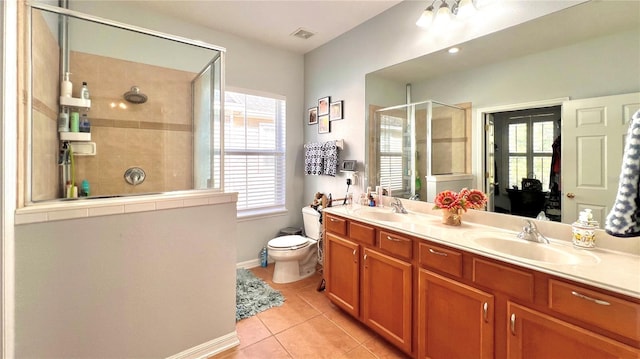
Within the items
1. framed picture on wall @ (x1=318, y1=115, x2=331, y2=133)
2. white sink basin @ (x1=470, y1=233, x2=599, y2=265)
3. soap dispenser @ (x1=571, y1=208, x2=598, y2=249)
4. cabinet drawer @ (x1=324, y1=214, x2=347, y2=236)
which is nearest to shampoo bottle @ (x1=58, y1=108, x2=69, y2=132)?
cabinet drawer @ (x1=324, y1=214, x2=347, y2=236)

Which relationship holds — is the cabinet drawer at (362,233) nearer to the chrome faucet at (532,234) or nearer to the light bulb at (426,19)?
the chrome faucet at (532,234)

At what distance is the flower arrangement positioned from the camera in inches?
71.9

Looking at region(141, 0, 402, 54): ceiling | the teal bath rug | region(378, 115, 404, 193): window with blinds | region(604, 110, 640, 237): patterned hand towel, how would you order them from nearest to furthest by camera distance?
region(604, 110, 640, 237): patterned hand towel, the teal bath rug, region(141, 0, 402, 54): ceiling, region(378, 115, 404, 193): window with blinds

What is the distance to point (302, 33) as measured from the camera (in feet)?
9.89

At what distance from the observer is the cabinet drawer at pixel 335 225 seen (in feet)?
7.18

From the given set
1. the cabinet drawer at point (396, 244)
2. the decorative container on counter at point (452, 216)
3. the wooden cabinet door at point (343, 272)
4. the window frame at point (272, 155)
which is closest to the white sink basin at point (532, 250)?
the decorative container on counter at point (452, 216)

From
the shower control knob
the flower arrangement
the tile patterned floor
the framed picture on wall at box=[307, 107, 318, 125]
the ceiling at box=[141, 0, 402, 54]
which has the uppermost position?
the ceiling at box=[141, 0, 402, 54]

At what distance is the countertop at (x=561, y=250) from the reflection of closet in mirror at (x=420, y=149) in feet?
1.38

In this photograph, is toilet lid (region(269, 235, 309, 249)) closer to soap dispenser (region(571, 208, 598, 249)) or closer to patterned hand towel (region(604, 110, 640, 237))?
soap dispenser (region(571, 208, 598, 249))

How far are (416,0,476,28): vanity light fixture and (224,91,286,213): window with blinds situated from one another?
1.94 m

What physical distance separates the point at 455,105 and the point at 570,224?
110 cm

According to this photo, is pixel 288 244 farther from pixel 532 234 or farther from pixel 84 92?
pixel 84 92

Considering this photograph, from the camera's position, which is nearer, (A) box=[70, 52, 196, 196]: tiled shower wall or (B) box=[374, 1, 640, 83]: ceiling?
(B) box=[374, 1, 640, 83]: ceiling

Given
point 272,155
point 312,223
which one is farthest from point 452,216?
point 272,155
